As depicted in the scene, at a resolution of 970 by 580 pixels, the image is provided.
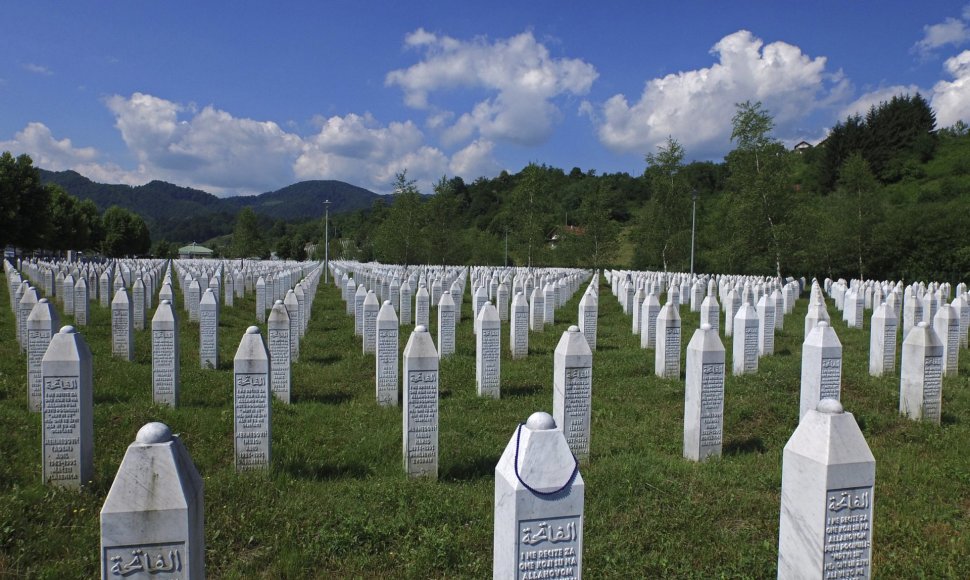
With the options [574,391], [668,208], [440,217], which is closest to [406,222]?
[440,217]

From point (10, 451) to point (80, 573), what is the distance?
2802 mm

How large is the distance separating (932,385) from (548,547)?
24.6 feet

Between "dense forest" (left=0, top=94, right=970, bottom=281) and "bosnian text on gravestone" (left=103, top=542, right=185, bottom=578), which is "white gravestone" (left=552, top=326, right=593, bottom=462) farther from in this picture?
"dense forest" (left=0, top=94, right=970, bottom=281)

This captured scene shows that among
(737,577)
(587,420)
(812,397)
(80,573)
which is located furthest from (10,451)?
(812,397)

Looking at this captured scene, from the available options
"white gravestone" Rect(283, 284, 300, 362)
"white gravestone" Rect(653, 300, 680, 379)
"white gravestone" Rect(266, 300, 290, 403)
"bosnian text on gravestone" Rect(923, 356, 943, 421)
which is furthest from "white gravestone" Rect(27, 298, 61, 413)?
"bosnian text on gravestone" Rect(923, 356, 943, 421)

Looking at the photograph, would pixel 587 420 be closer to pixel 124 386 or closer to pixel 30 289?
pixel 124 386

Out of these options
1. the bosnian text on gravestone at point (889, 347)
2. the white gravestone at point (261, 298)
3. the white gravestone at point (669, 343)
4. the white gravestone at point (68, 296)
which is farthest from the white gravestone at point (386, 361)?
the white gravestone at point (68, 296)

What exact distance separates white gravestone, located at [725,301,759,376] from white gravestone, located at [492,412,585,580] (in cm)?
872

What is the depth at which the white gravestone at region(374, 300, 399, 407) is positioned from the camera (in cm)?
888

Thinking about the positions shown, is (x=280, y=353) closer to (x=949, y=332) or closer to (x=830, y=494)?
(x=830, y=494)

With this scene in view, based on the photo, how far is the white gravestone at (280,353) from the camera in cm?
878

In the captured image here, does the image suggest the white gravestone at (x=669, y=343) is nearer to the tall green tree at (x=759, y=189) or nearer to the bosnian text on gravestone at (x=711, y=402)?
the bosnian text on gravestone at (x=711, y=402)

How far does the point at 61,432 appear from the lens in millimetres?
5383

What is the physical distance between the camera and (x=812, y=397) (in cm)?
729
